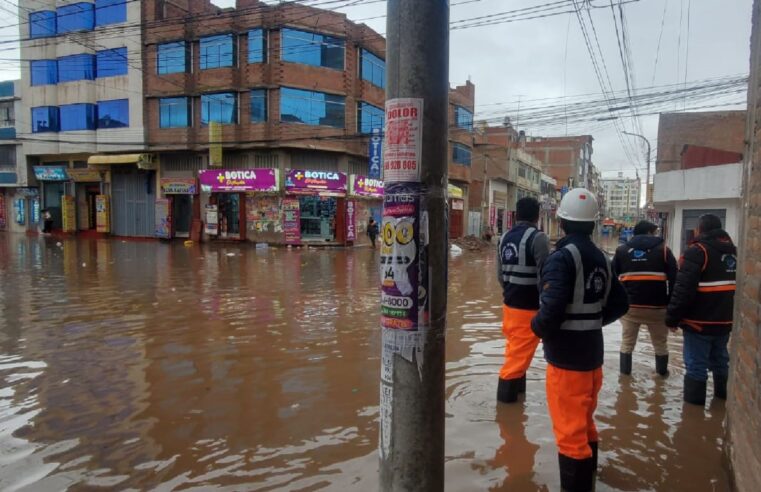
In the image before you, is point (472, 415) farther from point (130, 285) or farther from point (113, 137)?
point (113, 137)

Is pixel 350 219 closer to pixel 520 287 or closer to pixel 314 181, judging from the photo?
pixel 314 181

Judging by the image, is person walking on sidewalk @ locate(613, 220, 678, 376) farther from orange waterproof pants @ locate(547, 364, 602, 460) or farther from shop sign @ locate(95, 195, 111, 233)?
shop sign @ locate(95, 195, 111, 233)

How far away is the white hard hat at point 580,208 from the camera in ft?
10.0

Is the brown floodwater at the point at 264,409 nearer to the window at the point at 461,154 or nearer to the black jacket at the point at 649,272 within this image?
the black jacket at the point at 649,272

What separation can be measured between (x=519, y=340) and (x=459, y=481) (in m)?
1.38

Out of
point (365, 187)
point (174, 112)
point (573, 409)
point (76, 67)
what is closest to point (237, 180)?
point (174, 112)

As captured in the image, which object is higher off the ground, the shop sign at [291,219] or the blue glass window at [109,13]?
the blue glass window at [109,13]

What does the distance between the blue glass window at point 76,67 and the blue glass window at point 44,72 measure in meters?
0.49

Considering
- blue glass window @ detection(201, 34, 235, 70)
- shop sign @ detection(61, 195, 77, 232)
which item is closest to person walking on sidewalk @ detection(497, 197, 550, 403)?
blue glass window @ detection(201, 34, 235, 70)

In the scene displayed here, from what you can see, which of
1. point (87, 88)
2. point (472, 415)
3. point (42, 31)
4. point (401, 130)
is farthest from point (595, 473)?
point (42, 31)

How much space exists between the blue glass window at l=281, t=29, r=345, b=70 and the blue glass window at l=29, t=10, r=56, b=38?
1643cm

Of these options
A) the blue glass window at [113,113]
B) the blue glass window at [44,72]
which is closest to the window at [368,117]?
the blue glass window at [113,113]

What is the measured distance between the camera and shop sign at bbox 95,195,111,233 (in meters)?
30.3

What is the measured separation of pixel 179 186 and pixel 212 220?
2984mm
